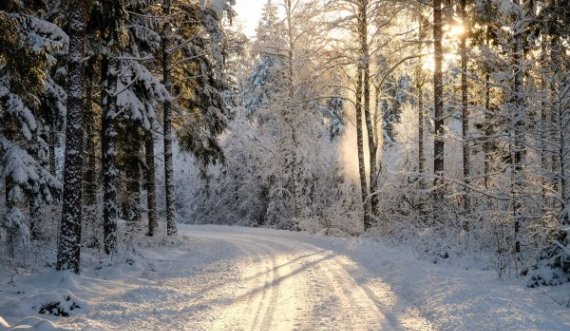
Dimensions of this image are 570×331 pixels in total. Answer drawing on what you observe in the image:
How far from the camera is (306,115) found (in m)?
31.0

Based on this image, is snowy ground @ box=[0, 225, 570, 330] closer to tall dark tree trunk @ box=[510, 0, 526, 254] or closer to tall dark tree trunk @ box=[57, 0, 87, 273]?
tall dark tree trunk @ box=[57, 0, 87, 273]

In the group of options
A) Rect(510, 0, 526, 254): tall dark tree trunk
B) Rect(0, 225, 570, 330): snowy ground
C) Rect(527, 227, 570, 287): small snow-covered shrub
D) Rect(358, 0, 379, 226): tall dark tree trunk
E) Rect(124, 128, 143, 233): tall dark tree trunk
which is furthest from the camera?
Rect(358, 0, 379, 226): tall dark tree trunk

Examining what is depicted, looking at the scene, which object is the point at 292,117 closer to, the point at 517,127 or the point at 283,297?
the point at 517,127

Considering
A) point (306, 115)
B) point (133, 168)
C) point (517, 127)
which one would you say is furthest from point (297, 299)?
point (306, 115)

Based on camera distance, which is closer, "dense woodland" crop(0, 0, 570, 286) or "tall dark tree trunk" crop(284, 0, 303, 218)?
"dense woodland" crop(0, 0, 570, 286)

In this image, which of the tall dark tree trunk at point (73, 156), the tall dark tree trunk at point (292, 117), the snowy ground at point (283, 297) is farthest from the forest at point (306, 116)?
the snowy ground at point (283, 297)

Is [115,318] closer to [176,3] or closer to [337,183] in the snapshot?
[176,3]

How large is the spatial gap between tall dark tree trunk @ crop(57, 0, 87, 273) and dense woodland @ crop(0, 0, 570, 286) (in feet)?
0.10

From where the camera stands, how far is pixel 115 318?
8102 millimetres

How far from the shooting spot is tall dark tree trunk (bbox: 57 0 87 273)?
409 inches

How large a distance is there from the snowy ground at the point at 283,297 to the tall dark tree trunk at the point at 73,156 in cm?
55

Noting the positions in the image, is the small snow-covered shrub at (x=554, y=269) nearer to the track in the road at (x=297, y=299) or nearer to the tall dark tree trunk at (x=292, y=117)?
the track in the road at (x=297, y=299)

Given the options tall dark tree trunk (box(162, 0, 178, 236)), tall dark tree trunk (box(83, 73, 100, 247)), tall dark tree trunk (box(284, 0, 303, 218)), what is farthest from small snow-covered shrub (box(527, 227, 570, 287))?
tall dark tree trunk (box(284, 0, 303, 218))

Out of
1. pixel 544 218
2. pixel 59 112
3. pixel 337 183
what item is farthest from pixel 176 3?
pixel 337 183
